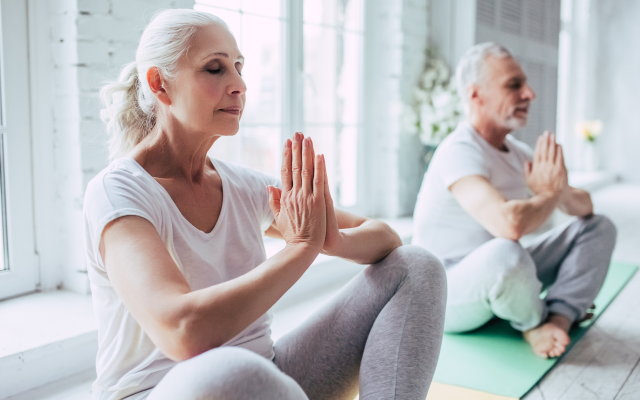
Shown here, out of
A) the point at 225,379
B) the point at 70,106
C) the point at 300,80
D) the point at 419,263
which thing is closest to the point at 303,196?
the point at 419,263

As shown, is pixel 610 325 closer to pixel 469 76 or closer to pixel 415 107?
pixel 469 76

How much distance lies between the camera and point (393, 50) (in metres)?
3.84

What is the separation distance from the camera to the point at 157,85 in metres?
1.17

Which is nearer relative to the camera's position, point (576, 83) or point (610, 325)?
point (610, 325)

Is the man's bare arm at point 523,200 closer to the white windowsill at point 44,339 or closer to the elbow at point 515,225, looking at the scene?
the elbow at point 515,225

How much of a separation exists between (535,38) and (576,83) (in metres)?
3.38

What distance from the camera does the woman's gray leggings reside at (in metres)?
1.16

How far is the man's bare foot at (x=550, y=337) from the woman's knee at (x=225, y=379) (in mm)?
1441

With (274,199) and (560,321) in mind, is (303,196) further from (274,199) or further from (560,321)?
(560,321)

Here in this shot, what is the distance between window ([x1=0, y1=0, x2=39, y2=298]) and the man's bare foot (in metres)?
1.91

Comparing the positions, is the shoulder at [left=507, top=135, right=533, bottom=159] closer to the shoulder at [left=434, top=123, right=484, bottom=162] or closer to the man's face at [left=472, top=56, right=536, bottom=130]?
the man's face at [left=472, top=56, right=536, bottom=130]

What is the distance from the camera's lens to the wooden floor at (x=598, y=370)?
1726mm

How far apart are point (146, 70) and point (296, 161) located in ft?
1.18

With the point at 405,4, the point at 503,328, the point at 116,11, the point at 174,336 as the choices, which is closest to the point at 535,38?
the point at 405,4
